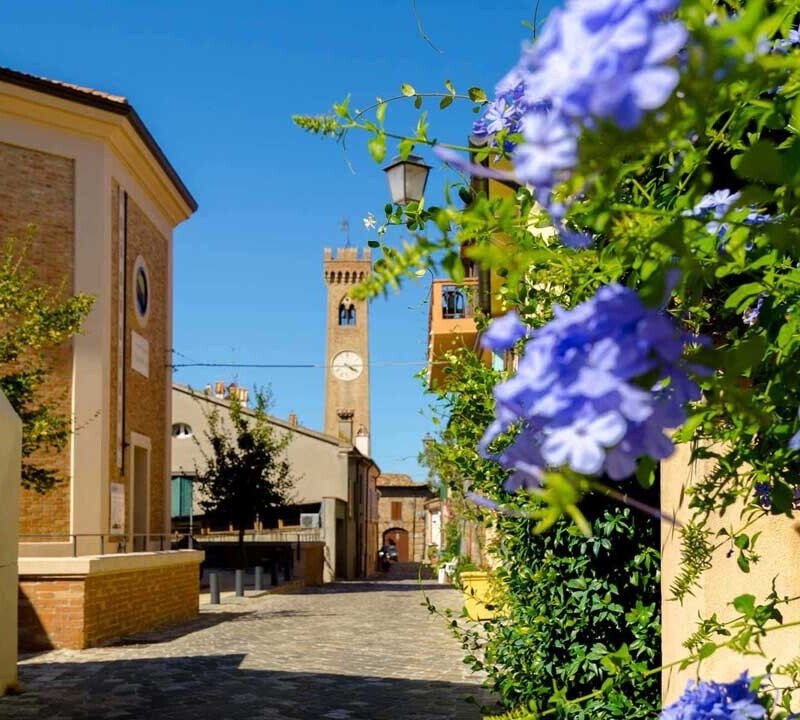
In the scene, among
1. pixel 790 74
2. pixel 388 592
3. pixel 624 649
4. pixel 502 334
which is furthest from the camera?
pixel 388 592

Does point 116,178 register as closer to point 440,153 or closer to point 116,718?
point 116,718

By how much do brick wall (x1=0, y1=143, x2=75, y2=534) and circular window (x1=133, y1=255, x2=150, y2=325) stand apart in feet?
8.24

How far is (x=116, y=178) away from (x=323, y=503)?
20.9 metres

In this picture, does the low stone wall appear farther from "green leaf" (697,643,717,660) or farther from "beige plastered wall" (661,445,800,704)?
"green leaf" (697,643,717,660)

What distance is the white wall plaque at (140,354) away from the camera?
70.1ft

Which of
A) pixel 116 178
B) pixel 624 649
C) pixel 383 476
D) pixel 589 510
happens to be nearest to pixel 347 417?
pixel 383 476

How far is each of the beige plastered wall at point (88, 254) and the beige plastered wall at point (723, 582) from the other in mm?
15623

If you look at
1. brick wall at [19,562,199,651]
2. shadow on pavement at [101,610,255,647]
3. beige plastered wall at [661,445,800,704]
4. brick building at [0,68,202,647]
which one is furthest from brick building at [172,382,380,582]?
beige plastered wall at [661,445,800,704]

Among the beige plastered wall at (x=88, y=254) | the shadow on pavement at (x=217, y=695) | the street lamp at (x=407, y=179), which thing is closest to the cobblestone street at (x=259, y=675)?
the shadow on pavement at (x=217, y=695)

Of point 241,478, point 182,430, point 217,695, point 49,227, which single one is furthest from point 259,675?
point 182,430

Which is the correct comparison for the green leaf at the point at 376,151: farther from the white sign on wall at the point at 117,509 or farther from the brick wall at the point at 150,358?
the brick wall at the point at 150,358

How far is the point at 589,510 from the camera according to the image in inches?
219

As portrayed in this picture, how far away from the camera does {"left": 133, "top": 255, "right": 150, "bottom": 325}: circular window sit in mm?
21750

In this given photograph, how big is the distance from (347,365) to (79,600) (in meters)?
63.6
